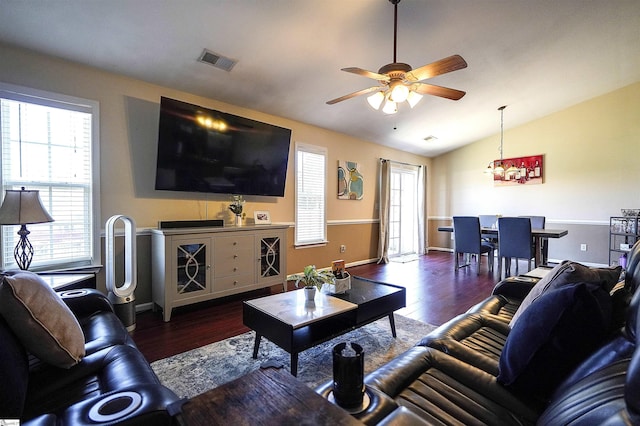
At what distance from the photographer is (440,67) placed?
2154 mm

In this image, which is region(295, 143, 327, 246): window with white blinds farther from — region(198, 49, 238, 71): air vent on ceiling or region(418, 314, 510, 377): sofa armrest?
region(418, 314, 510, 377): sofa armrest

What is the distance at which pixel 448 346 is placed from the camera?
4.91 feet

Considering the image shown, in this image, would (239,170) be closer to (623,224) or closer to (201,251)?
(201,251)

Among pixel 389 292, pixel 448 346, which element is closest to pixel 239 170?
pixel 389 292

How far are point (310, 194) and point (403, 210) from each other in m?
2.99

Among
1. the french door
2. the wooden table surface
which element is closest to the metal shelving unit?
the french door

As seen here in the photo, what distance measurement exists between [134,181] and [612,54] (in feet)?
20.0

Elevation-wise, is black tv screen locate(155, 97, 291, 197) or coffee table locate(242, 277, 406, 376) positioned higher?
black tv screen locate(155, 97, 291, 197)

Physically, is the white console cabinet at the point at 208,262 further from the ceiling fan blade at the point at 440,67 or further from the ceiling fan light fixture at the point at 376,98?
the ceiling fan blade at the point at 440,67

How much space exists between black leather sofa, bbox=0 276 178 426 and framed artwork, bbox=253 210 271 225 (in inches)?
92.1

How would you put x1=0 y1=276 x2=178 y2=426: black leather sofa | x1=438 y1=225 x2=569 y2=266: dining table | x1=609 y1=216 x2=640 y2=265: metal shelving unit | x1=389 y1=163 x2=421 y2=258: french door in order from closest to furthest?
x1=0 y1=276 x2=178 y2=426: black leather sofa → x1=438 y1=225 x2=569 y2=266: dining table → x1=609 y1=216 x2=640 y2=265: metal shelving unit → x1=389 y1=163 x2=421 y2=258: french door

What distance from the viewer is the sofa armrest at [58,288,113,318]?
1.92m

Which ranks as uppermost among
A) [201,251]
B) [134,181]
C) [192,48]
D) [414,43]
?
[414,43]

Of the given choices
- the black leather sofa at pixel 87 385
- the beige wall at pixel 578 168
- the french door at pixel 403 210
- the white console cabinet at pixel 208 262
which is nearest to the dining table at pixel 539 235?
the beige wall at pixel 578 168
